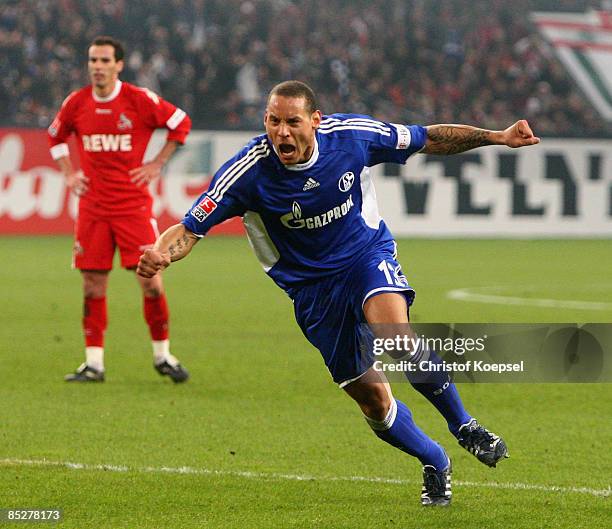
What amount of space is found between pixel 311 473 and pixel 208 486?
1.93 feet

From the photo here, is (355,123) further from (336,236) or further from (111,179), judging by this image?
(111,179)

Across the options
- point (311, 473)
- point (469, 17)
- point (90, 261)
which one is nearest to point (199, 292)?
point (90, 261)

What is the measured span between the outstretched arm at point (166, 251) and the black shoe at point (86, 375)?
406 cm

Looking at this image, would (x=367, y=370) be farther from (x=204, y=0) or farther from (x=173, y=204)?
(x=204, y=0)

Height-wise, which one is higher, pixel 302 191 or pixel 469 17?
pixel 469 17

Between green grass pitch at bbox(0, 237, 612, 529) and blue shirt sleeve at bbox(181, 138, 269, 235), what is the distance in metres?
1.20

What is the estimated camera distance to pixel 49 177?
24188mm

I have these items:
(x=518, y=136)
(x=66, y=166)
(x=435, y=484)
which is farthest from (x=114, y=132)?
(x=435, y=484)

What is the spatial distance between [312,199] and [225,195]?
382 mm

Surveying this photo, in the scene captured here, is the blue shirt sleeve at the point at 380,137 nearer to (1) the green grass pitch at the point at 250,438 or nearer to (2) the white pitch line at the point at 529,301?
Answer: (1) the green grass pitch at the point at 250,438

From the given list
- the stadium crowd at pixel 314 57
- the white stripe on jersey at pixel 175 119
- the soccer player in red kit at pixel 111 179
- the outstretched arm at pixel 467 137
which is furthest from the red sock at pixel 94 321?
the stadium crowd at pixel 314 57

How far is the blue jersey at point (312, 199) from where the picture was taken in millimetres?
5727

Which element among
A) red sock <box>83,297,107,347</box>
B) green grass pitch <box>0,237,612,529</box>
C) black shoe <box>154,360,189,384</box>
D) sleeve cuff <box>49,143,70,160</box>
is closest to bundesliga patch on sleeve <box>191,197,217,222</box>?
green grass pitch <box>0,237,612,529</box>

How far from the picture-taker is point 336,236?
5.86 meters
